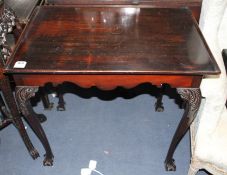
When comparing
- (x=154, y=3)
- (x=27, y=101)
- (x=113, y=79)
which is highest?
(x=154, y=3)

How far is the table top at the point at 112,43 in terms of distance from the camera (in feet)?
3.86

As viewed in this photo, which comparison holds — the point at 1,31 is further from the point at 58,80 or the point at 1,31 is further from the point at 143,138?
the point at 143,138

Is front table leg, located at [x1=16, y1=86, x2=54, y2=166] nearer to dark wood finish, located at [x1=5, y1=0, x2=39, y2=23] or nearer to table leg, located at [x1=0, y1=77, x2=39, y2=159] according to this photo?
table leg, located at [x1=0, y1=77, x2=39, y2=159]

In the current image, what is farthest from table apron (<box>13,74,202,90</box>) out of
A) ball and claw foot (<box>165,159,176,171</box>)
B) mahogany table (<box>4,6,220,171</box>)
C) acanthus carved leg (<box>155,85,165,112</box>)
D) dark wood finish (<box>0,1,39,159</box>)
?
acanthus carved leg (<box>155,85,165,112</box>)

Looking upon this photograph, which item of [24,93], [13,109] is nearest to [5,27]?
[24,93]

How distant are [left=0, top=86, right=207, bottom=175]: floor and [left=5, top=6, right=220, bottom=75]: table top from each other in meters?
0.81

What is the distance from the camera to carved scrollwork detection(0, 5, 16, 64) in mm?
1333

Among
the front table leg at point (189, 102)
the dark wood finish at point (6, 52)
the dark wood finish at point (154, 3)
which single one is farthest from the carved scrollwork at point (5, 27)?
the front table leg at point (189, 102)

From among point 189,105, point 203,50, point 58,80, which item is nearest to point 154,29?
point 203,50

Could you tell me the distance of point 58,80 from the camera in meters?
1.24

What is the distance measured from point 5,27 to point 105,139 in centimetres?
100

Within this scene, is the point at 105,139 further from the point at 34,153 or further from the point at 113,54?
the point at 113,54

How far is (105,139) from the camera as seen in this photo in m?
1.91

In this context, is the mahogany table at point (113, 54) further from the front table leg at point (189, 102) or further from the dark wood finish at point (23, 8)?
the dark wood finish at point (23, 8)
